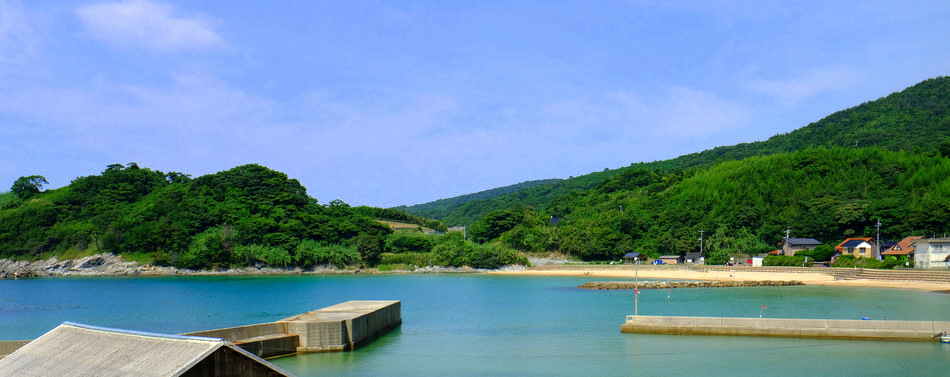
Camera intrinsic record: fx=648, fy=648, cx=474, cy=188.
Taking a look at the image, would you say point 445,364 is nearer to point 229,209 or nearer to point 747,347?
point 747,347

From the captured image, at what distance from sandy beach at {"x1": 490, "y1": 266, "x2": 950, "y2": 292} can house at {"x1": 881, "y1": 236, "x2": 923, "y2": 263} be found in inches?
310

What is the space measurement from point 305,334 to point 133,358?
11170 millimetres

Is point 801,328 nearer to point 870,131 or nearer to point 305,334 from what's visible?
point 305,334

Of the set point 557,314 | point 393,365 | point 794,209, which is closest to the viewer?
point 393,365

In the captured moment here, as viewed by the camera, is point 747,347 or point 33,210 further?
point 33,210

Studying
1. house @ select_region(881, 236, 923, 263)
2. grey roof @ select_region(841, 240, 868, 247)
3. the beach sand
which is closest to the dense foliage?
the beach sand

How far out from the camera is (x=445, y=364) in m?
17.9

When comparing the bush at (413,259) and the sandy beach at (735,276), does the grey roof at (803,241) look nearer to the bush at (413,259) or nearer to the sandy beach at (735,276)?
the sandy beach at (735,276)

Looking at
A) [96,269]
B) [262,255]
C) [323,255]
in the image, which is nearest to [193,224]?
[262,255]

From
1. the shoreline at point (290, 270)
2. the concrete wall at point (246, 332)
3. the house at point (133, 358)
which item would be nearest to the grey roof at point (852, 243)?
the shoreline at point (290, 270)

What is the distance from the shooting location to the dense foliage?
78.2 metres

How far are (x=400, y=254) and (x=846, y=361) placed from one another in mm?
68948

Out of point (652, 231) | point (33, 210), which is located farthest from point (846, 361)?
point (33, 210)

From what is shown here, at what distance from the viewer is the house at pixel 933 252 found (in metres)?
46.2
